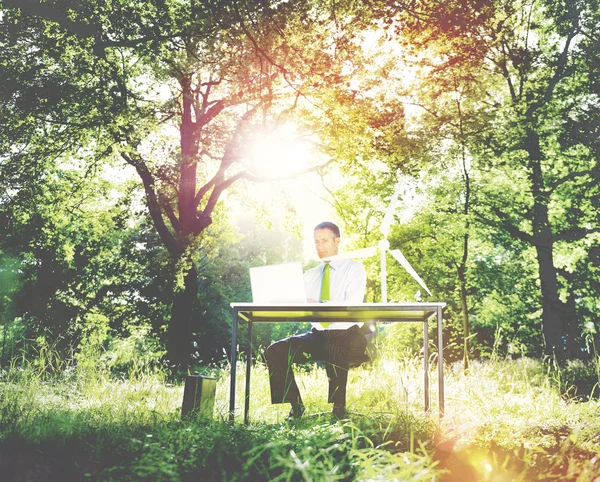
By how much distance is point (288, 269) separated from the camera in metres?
3.66

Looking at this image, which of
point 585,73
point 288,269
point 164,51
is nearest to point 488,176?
point 585,73

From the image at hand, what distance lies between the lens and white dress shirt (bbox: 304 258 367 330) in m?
4.21

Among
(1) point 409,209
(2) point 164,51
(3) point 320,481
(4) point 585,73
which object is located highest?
(4) point 585,73

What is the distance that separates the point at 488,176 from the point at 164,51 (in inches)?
425

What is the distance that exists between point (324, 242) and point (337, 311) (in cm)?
102

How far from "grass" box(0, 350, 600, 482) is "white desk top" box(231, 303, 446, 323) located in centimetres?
70

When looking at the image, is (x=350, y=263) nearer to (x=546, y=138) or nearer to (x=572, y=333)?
(x=546, y=138)

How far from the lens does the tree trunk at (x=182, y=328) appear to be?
14.7 metres

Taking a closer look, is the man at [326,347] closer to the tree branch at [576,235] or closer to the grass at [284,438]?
the grass at [284,438]

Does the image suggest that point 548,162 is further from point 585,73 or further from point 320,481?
point 320,481

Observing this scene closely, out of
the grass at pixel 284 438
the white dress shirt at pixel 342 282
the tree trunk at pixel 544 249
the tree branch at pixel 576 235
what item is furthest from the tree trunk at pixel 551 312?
the white dress shirt at pixel 342 282

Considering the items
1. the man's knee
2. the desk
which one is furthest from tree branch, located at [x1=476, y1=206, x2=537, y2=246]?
the man's knee

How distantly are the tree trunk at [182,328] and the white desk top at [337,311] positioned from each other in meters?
11.0

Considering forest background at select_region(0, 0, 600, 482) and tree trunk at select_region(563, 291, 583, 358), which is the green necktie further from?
tree trunk at select_region(563, 291, 583, 358)
